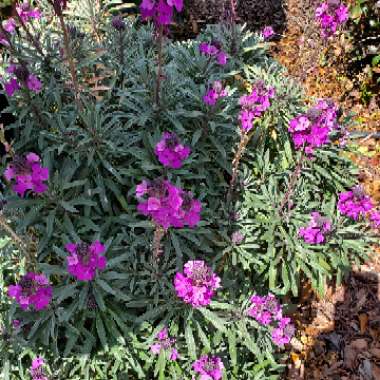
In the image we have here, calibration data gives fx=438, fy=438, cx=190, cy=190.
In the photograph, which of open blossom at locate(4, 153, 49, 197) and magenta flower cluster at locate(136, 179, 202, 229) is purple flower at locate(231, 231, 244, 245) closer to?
magenta flower cluster at locate(136, 179, 202, 229)

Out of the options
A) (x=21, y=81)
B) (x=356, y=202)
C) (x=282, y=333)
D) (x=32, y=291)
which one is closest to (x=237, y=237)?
(x=282, y=333)

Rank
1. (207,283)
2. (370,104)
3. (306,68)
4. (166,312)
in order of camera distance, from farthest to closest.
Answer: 1. (370,104)
2. (306,68)
3. (166,312)
4. (207,283)

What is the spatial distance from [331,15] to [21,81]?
2.78 metres

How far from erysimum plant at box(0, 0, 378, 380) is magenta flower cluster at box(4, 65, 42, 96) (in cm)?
1

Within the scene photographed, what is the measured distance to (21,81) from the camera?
3.13m

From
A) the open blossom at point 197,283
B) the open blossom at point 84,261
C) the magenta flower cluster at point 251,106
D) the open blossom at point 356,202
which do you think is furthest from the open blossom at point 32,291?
the open blossom at point 356,202

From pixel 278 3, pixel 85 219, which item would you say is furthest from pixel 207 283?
pixel 278 3

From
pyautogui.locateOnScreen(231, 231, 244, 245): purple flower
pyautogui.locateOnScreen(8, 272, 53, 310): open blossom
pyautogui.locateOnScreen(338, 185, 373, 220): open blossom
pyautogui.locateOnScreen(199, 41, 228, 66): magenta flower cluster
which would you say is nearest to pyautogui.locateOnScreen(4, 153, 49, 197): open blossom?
pyautogui.locateOnScreen(8, 272, 53, 310): open blossom

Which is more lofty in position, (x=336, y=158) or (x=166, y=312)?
(x=336, y=158)

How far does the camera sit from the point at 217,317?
3.24 metres

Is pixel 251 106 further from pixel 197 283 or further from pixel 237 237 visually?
pixel 197 283

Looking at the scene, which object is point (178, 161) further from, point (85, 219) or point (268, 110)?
point (268, 110)

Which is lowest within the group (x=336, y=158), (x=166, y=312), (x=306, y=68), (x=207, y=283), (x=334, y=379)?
(x=334, y=379)

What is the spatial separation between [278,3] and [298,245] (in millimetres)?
5467
